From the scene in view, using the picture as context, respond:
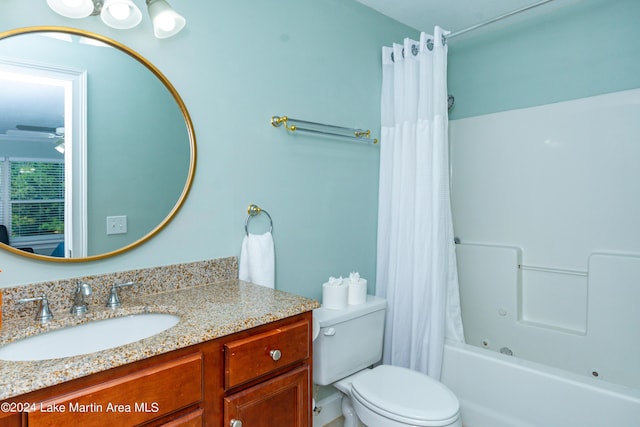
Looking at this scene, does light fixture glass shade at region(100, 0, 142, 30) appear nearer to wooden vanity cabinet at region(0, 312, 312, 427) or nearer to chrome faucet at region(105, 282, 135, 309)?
chrome faucet at region(105, 282, 135, 309)

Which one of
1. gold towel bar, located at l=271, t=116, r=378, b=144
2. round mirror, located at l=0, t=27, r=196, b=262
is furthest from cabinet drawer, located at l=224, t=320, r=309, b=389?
gold towel bar, located at l=271, t=116, r=378, b=144

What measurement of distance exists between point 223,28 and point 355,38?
2.97 ft

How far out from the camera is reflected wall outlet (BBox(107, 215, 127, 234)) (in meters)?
1.44

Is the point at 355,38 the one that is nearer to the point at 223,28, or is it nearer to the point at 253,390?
the point at 223,28

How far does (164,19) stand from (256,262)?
1020 millimetres

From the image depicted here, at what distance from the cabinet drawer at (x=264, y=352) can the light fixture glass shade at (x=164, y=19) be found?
3.73 ft

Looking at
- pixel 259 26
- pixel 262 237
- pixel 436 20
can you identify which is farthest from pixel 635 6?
pixel 262 237

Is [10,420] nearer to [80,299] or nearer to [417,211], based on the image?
[80,299]

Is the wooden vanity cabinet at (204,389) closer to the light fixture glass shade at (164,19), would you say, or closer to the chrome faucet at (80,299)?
the chrome faucet at (80,299)

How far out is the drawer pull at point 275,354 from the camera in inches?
48.7

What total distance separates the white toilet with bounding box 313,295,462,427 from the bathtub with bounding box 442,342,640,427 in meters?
0.39

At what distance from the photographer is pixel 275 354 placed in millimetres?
1245

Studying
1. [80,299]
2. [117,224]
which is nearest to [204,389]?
[80,299]

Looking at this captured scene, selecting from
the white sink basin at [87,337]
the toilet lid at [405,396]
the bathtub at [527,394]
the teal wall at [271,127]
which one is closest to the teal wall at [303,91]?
the teal wall at [271,127]
